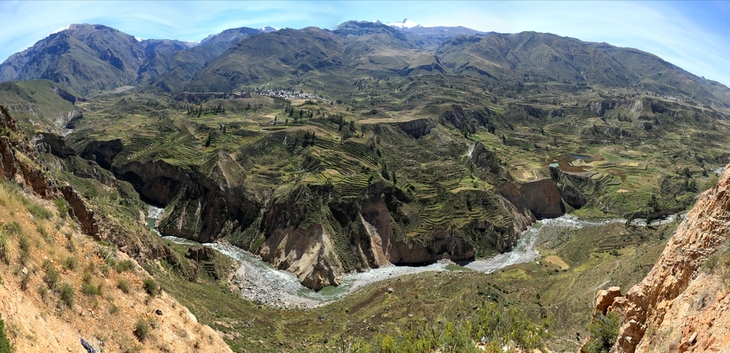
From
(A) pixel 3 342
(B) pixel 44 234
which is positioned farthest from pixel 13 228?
(A) pixel 3 342

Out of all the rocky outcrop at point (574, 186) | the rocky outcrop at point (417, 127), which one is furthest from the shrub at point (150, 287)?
the rocky outcrop at point (417, 127)

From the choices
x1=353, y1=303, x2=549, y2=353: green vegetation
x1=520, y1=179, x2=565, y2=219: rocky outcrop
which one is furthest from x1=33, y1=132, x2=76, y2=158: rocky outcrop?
x1=520, y1=179, x2=565, y2=219: rocky outcrop

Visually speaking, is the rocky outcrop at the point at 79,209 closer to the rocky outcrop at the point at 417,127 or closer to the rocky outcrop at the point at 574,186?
the rocky outcrop at the point at 574,186

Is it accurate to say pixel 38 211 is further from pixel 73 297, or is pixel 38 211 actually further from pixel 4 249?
pixel 73 297

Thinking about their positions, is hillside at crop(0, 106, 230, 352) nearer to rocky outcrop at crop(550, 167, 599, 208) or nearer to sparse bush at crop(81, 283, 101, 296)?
sparse bush at crop(81, 283, 101, 296)

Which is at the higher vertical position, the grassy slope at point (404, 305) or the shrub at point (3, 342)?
the shrub at point (3, 342)

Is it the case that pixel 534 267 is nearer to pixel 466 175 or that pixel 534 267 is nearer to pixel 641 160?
pixel 466 175
